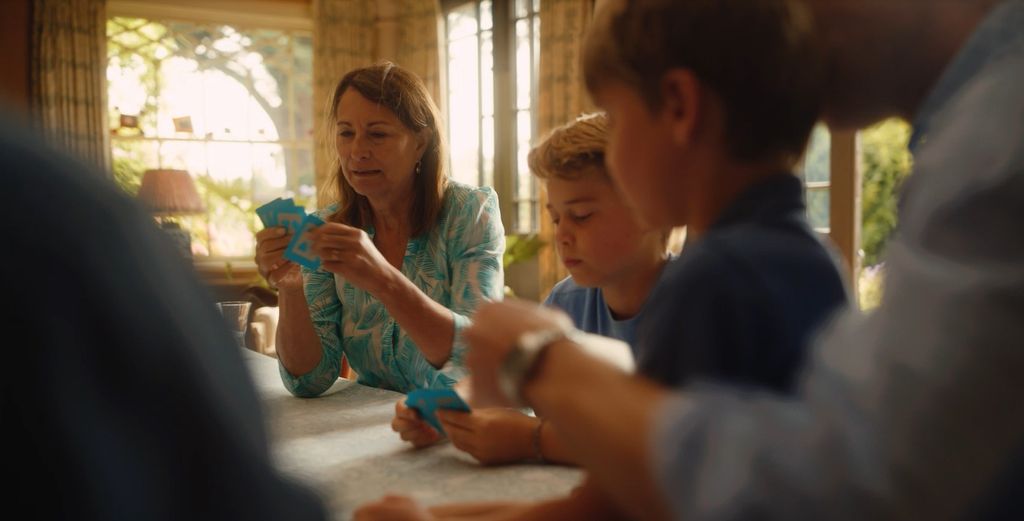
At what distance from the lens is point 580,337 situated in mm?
819

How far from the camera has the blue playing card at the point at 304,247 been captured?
177 centimetres

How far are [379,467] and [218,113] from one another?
24.5 ft

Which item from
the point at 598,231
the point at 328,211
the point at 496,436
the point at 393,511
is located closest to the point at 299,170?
the point at 328,211

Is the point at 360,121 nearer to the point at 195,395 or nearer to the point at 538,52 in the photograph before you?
the point at 195,395

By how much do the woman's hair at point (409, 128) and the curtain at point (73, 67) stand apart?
18.4ft

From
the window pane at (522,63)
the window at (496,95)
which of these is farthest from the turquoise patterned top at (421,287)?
the window pane at (522,63)

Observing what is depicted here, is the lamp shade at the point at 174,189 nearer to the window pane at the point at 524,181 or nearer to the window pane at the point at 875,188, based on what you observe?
the window pane at the point at 524,181

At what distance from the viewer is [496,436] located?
1228 millimetres

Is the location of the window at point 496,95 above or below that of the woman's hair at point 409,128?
above

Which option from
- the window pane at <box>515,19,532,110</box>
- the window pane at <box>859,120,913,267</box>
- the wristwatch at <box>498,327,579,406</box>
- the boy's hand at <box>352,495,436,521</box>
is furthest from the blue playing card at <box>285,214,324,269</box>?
the window pane at <box>515,19,532,110</box>

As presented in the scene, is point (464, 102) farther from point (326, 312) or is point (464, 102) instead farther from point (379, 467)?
point (379, 467)

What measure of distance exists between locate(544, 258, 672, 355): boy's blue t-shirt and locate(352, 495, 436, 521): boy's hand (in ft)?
2.68

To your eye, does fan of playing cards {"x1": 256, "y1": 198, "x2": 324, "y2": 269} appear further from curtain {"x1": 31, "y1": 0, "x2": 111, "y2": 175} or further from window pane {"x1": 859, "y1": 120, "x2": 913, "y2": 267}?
curtain {"x1": 31, "y1": 0, "x2": 111, "y2": 175}

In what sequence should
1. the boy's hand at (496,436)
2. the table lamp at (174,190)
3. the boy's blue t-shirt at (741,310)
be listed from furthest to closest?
1. the table lamp at (174,190)
2. the boy's hand at (496,436)
3. the boy's blue t-shirt at (741,310)
